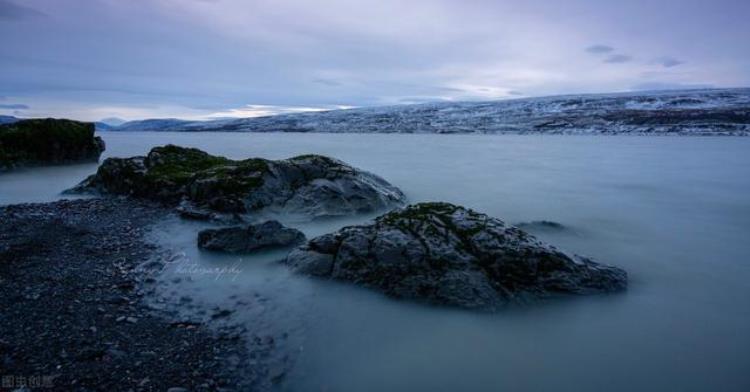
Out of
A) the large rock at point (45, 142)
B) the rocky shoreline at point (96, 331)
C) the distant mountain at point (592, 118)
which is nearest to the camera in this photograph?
the rocky shoreline at point (96, 331)

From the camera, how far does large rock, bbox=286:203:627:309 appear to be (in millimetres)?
5906

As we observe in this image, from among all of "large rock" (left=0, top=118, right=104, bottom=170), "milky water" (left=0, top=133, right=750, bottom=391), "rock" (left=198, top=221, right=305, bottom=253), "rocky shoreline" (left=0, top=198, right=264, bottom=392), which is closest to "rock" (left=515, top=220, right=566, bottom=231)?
"milky water" (left=0, top=133, right=750, bottom=391)

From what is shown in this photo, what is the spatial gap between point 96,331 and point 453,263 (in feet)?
15.1

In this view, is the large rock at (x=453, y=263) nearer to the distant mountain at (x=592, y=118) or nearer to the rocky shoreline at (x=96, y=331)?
the rocky shoreline at (x=96, y=331)

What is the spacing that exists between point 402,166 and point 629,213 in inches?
541

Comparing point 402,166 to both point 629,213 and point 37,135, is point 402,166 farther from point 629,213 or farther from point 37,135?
point 37,135

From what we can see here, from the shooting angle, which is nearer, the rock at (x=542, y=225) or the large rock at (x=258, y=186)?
the rock at (x=542, y=225)

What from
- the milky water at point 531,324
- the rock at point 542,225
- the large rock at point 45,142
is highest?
the large rock at point 45,142

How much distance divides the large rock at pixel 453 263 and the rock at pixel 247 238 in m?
1.11

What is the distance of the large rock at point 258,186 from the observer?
10875 millimetres

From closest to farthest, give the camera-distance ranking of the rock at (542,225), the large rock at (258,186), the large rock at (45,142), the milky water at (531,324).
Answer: the milky water at (531,324), the rock at (542,225), the large rock at (258,186), the large rock at (45,142)

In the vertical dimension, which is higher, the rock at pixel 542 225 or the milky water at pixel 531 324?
the rock at pixel 542 225

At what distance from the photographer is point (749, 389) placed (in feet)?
13.8

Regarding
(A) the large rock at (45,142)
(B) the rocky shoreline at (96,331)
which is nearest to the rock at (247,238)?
(B) the rocky shoreline at (96,331)
